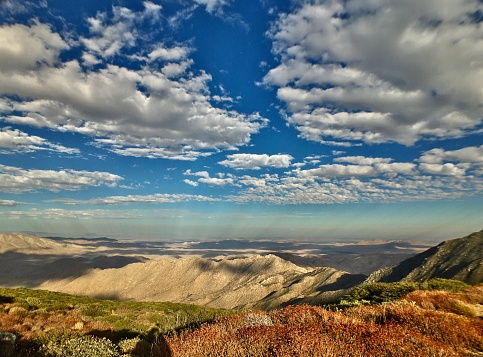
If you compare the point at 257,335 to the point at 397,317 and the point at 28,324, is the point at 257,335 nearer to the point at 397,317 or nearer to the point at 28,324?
the point at 397,317

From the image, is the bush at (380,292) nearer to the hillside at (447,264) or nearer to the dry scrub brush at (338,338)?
the dry scrub brush at (338,338)

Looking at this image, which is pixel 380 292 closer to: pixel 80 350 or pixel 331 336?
pixel 331 336

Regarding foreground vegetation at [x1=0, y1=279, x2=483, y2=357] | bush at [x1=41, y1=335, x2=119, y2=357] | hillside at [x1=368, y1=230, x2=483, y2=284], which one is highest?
foreground vegetation at [x1=0, y1=279, x2=483, y2=357]

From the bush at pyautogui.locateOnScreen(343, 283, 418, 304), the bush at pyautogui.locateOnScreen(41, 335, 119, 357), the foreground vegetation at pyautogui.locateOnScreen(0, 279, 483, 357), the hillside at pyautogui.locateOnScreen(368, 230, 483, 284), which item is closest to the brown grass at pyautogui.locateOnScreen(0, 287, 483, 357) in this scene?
the foreground vegetation at pyautogui.locateOnScreen(0, 279, 483, 357)

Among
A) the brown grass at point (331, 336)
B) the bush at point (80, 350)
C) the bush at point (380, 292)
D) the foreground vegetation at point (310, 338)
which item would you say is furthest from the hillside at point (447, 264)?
the bush at point (80, 350)

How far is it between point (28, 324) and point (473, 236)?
175577 mm

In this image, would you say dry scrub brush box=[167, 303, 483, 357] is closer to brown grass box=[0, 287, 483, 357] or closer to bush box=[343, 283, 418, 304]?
brown grass box=[0, 287, 483, 357]

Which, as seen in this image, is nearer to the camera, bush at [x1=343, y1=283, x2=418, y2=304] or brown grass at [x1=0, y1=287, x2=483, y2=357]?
brown grass at [x1=0, y1=287, x2=483, y2=357]

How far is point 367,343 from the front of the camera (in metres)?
6.02

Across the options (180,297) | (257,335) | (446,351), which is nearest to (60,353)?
(257,335)

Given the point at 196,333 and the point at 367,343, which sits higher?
the point at 367,343

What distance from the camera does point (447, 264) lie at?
111 meters

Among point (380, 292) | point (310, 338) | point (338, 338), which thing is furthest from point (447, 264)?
point (310, 338)

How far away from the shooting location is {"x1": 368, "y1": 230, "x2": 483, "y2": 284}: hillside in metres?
97.0
